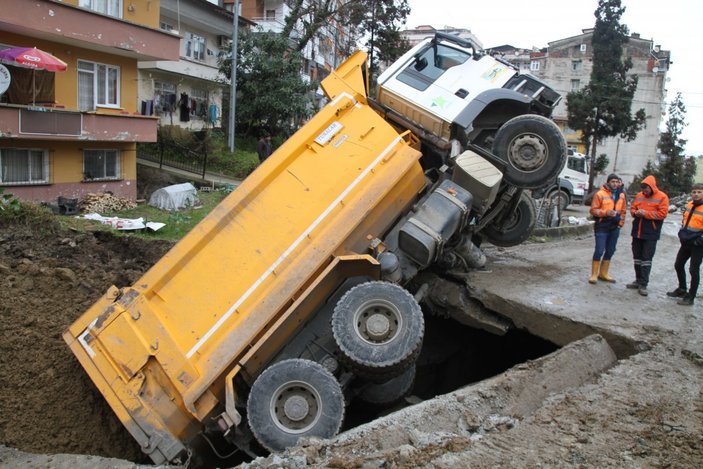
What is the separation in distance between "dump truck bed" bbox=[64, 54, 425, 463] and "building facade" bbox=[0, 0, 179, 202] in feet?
29.9

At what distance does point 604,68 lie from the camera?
2945 cm

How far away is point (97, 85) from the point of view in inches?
573

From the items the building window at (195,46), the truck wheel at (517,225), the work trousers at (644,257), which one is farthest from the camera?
the building window at (195,46)

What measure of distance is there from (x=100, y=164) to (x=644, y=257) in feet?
41.4

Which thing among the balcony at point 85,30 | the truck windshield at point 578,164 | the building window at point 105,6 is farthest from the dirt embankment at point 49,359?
the truck windshield at point 578,164

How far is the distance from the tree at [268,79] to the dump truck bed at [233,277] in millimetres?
16814

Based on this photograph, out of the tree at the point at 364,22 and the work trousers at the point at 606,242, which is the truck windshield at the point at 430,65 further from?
the tree at the point at 364,22

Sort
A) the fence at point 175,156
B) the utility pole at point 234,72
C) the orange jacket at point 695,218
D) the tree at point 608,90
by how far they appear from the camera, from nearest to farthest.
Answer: the orange jacket at point 695,218
the fence at point 175,156
the utility pole at point 234,72
the tree at point 608,90

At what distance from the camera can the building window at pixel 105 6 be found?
14.0 metres

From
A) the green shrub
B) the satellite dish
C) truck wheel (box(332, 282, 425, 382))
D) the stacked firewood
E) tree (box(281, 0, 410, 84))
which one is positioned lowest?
the stacked firewood

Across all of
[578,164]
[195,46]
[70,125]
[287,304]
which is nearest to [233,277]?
[287,304]

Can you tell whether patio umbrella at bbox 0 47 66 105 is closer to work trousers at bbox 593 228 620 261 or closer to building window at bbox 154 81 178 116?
building window at bbox 154 81 178 116

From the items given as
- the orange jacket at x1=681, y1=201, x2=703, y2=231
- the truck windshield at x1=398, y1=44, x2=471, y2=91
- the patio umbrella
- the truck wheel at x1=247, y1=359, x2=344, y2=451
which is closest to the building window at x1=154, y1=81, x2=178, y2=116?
the patio umbrella

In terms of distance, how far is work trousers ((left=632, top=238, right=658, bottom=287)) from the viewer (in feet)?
22.4
